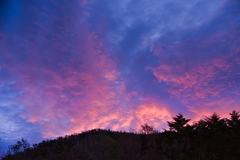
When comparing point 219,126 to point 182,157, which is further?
point 219,126

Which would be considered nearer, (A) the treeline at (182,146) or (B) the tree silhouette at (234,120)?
(A) the treeline at (182,146)

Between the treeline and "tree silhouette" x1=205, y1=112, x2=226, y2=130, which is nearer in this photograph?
the treeline

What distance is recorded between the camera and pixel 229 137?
30.6 meters

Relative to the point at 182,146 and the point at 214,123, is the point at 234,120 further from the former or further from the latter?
the point at 182,146

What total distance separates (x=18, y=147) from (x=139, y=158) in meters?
24.8

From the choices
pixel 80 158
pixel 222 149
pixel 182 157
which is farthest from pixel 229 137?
pixel 80 158

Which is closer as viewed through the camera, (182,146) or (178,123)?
(182,146)

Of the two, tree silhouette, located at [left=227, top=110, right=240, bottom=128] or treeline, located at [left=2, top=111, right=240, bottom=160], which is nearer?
treeline, located at [left=2, top=111, right=240, bottom=160]

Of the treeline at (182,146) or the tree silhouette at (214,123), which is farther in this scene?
the tree silhouette at (214,123)

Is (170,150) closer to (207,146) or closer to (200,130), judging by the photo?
(207,146)

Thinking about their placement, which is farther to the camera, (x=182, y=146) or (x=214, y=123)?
(x=214, y=123)

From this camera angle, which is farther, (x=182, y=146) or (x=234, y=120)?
(x=234, y=120)

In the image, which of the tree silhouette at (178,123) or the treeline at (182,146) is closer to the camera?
the treeline at (182,146)

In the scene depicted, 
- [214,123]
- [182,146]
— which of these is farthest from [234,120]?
[182,146]
